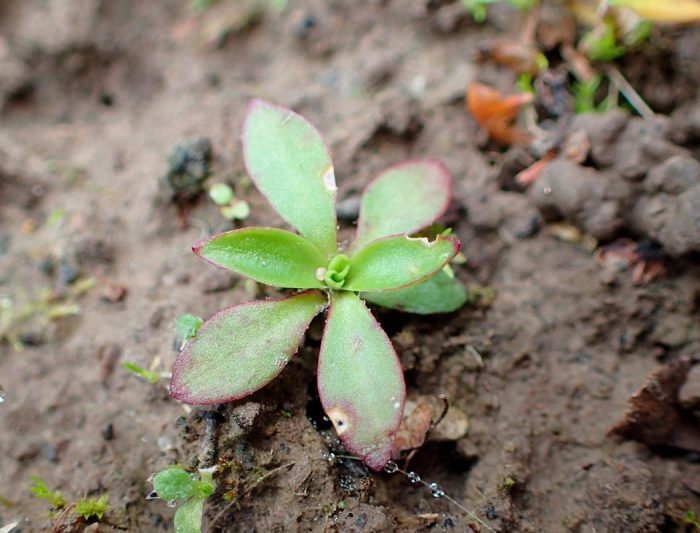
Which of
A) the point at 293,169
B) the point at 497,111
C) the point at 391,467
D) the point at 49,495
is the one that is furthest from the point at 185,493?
the point at 497,111

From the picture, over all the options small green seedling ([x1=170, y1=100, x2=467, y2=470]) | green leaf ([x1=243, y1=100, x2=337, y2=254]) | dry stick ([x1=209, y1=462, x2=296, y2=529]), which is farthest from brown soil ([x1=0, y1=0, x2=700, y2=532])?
green leaf ([x1=243, y1=100, x2=337, y2=254])

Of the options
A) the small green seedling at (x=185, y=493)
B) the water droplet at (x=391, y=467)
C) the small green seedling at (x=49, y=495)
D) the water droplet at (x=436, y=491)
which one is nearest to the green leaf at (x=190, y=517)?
the small green seedling at (x=185, y=493)

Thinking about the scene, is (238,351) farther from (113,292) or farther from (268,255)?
(113,292)

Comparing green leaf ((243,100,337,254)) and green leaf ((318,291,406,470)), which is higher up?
green leaf ((243,100,337,254))

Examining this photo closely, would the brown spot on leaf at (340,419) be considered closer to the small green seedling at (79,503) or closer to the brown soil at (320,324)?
the brown soil at (320,324)

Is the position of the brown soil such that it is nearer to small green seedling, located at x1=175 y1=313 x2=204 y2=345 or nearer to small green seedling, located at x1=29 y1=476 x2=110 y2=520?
small green seedling, located at x1=29 y1=476 x2=110 y2=520
